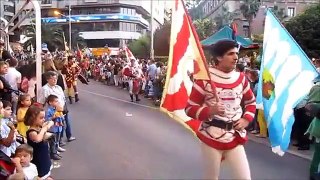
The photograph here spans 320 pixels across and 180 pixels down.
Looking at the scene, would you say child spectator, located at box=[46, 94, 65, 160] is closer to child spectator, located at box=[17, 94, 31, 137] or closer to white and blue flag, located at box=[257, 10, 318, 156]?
child spectator, located at box=[17, 94, 31, 137]

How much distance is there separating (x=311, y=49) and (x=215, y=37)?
65.3ft

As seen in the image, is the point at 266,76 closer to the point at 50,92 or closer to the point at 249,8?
the point at 50,92

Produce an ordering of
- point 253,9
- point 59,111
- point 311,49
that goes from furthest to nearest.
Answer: point 253,9 < point 311,49 < point 59,111

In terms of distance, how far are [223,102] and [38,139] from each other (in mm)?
2243

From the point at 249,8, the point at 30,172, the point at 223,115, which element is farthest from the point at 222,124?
the point at 249,8

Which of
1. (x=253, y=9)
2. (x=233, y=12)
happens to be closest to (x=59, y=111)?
(x=253, y=9)

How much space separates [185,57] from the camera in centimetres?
414

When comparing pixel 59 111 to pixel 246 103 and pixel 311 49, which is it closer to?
pixel 246 103

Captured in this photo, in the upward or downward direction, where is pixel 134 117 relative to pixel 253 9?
downward

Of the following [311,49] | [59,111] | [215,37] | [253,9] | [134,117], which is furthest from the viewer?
[253,9]

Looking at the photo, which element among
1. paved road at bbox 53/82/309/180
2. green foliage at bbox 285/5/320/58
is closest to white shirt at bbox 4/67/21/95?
paved road at bbox 53/82/309/180

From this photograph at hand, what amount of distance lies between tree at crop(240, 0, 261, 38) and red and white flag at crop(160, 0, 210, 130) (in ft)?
209

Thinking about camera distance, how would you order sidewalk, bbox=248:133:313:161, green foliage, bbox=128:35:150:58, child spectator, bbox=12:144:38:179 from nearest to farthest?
child spectator, bbox=12:144:38:179 → sidewalk, bbox=248:133:313:161 → green foliage, bbox=128:35:150:58

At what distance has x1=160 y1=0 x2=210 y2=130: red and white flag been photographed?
13.5ft
